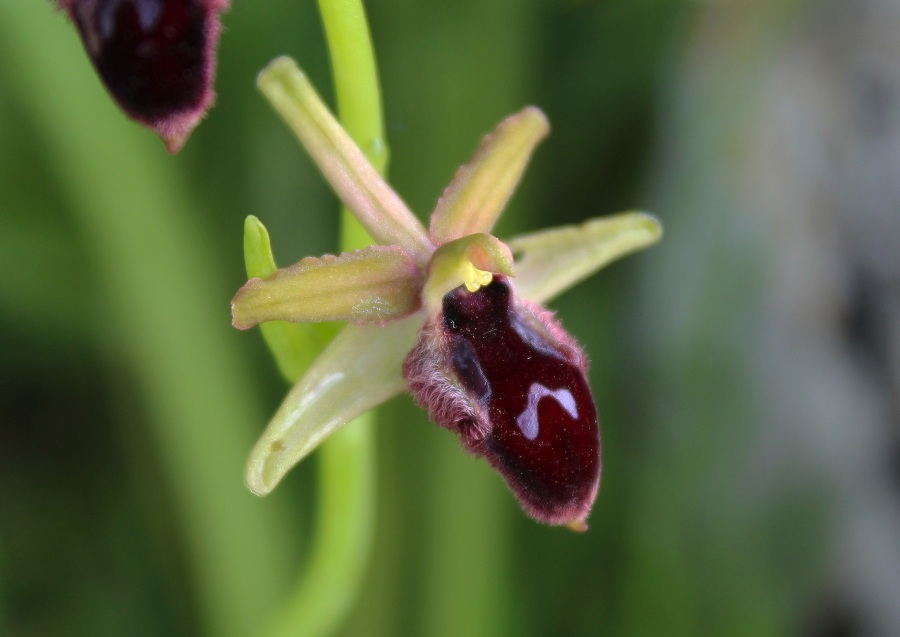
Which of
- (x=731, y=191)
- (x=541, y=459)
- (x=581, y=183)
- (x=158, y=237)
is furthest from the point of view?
(x=581, y=183)

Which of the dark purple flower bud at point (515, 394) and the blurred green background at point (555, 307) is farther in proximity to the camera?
the blurred green background at point (555, 307)

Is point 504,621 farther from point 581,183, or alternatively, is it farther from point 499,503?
point 581,183

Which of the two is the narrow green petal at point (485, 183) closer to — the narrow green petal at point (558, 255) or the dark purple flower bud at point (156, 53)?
the narrow green petal at point (558, 255)

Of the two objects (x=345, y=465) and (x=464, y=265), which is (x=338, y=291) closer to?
(x=464, y=265)

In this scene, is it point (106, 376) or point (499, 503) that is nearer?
point (499, 503)

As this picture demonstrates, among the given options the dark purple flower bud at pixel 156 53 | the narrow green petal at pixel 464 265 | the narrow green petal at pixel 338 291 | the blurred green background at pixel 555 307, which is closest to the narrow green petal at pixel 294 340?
the narrow green petal at pixel 338 291

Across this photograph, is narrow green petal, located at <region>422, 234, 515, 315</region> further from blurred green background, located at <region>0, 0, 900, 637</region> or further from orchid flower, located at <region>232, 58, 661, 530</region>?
blurred green background, located at <region>0, 0, 900, 637</region>

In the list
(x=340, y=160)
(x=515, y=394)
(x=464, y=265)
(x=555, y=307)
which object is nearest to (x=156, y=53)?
(x=340, y=160)

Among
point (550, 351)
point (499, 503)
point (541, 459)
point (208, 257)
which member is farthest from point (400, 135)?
point (541, 459)
